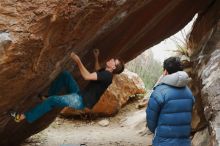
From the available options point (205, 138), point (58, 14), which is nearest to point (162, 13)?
point (205, 138)

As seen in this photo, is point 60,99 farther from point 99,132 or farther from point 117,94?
point 117,94

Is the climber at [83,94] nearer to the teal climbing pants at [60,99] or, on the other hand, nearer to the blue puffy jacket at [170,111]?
the teal climbing pants at [60,99]

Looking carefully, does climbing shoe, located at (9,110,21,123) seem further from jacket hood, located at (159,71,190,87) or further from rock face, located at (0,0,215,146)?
jacket hood, located at (159,71,190,87)

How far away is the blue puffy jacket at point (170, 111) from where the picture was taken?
609 centimetres

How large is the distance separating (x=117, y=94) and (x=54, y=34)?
8.63 metres

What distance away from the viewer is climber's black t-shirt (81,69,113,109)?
666 cm

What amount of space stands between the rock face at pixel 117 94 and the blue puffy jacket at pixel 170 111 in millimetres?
8017

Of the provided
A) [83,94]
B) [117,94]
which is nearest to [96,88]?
[83,94]

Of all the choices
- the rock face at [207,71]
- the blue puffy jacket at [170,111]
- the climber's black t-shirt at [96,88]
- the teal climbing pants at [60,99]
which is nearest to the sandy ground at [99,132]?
the rock face at [207,71]

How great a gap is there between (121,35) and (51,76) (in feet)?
6.00

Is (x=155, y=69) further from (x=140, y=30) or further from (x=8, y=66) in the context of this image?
(x=8, y=66)

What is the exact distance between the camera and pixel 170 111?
20.0 feet

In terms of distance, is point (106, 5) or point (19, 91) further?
point (19, 91)

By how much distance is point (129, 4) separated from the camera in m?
6.76
